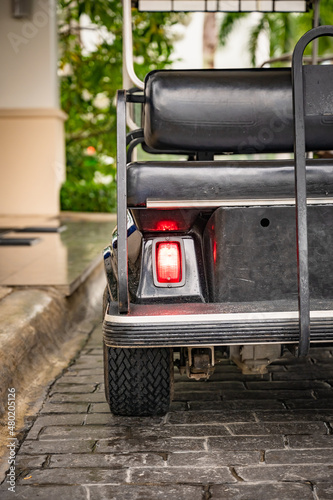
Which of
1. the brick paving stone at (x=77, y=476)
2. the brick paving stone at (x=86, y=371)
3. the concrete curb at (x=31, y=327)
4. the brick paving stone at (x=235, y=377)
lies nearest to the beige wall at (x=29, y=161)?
the concrete curb at (x=31, y=327)

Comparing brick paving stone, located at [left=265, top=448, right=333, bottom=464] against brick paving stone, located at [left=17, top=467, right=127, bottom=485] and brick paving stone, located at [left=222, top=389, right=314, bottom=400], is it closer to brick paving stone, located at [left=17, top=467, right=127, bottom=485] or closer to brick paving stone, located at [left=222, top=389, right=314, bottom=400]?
brick paving stone, located at [left=17, top=467, right=127, bottom=485]

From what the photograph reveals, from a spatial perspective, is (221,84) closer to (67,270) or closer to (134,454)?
(134,454)

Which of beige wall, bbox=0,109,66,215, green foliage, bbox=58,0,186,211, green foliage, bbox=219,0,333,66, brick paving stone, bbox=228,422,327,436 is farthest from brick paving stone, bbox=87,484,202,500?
green foliage, bbox=219,0,333,66

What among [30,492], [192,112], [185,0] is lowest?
[30,492]

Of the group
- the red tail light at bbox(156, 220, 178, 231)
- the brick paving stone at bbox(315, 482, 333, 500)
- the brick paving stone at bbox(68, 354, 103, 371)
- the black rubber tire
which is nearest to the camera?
the brick paving stone at bbox(315, 482, 333, 500)

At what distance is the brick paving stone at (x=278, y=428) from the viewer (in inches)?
125

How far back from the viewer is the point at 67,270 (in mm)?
6145

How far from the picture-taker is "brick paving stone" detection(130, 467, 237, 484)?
2.67 meters

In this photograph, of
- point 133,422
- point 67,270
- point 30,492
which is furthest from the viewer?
point 67,270

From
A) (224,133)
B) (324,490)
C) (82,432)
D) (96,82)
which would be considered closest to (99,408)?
(82,432)

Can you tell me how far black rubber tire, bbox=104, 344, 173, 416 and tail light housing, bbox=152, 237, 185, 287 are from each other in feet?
1.10

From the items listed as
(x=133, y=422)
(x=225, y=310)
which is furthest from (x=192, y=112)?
(x=133, y=422)

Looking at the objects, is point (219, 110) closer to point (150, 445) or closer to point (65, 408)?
point (150, 445)

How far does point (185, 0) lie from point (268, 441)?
11.2ft
